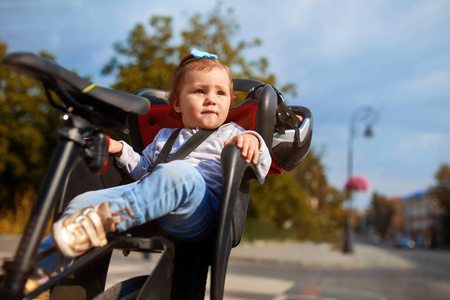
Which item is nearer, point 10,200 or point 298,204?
point 10,200

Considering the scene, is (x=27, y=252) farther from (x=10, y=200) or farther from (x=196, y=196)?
(x=10, y=200)

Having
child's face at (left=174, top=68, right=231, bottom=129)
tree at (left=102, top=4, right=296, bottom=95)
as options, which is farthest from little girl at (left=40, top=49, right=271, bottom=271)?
tree at (left=102, top=4, right=296, bottom=95)

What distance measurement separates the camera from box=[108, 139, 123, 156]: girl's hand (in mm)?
1792

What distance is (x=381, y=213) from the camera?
10862 cm

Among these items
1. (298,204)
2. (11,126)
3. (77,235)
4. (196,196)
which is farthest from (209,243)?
(298,204)

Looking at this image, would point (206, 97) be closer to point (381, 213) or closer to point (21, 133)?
point (21, 133)

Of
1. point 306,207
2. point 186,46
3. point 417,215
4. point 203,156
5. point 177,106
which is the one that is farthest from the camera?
point 417,215

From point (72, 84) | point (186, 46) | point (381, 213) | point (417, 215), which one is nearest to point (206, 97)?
point (72, 84)

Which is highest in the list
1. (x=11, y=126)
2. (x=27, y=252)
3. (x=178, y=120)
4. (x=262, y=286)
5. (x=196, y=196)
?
(x=11, y=126)

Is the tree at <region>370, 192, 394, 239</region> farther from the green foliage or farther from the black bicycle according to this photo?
the black bicycle

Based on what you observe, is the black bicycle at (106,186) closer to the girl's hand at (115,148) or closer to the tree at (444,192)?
the girl's hand at (115,148)

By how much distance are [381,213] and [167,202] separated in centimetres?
11530

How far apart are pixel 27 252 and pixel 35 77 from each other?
47 centimetres

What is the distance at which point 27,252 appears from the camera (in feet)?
3.67
